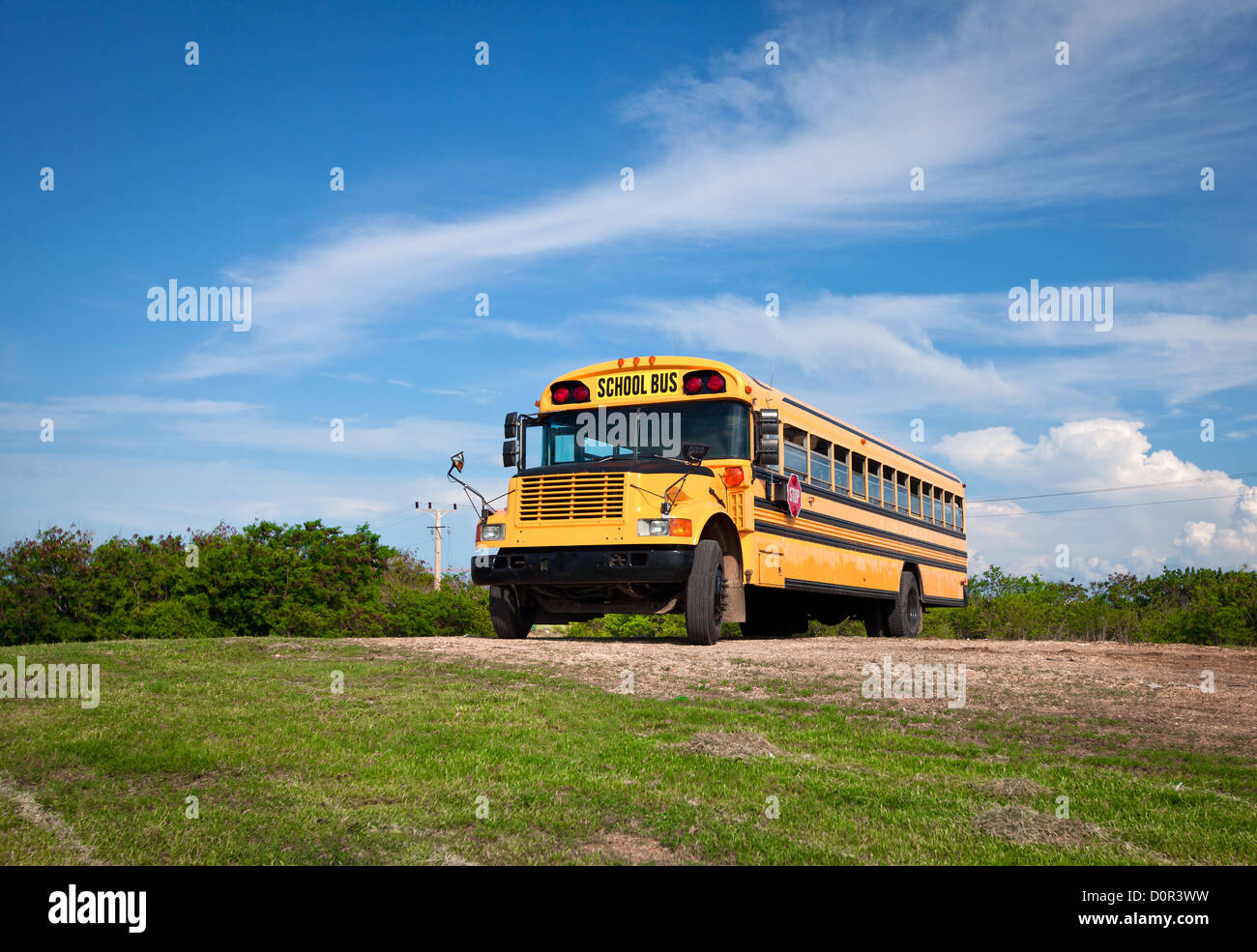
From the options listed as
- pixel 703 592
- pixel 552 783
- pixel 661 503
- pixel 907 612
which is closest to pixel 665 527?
pixel 661 503

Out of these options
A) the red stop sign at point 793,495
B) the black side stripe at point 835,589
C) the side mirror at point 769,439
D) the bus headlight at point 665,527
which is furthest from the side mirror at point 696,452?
the black side stripe at point 835,589

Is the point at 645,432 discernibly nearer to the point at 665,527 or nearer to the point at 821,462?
the point at 665,527

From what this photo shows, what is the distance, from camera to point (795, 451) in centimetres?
1384

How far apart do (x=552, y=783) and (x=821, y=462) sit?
10458 millimetres

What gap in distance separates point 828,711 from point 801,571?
21.2ft

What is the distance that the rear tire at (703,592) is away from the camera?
1105 cm

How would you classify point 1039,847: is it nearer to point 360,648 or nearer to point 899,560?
point 360,648

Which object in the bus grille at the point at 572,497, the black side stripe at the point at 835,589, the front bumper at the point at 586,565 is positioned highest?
the bus grille at the point at 572,497

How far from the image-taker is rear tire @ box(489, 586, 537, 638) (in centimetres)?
1224

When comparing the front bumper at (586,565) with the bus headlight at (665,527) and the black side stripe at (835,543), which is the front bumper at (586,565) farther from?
the black side stripe at (835,543)

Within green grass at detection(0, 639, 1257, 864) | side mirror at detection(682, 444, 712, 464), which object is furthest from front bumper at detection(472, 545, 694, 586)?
green grass at detection(0, 639, 1257, 864)

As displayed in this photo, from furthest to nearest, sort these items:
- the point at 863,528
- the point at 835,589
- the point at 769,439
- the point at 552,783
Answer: the point at 863,528, the point at 835,589, the point at 769,439, the point at 552,783

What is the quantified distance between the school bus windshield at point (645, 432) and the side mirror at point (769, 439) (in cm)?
17

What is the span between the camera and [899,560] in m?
18.6
